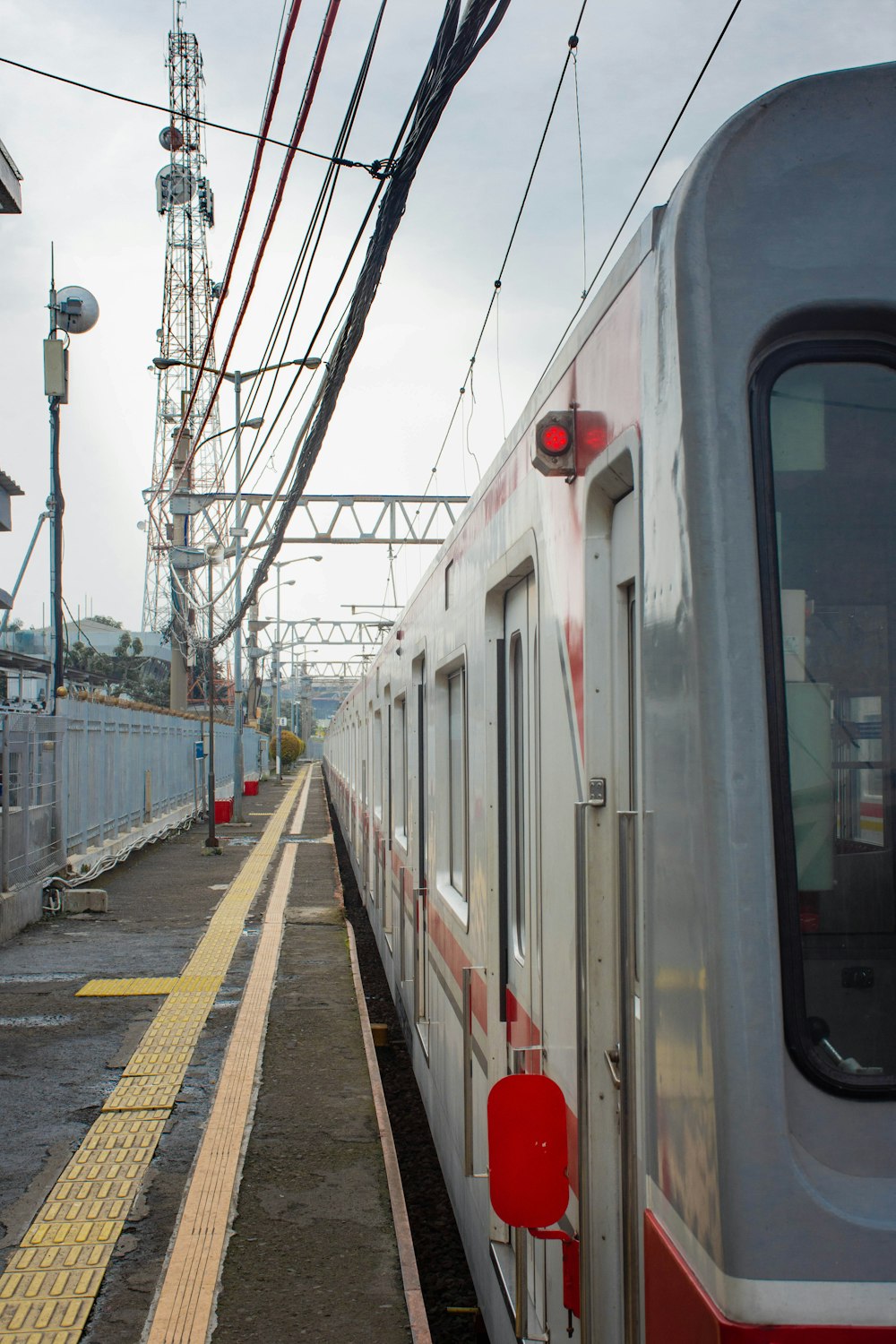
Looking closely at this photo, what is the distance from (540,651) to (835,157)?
1.29 metres

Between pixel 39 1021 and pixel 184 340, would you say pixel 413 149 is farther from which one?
pixel 184 340

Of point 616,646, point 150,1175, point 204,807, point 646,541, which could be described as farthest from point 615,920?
point 204,807

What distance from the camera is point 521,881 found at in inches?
134

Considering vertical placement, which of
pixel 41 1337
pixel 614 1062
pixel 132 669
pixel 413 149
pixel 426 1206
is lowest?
pixel 426 1206

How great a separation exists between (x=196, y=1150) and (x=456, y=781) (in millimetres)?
2119

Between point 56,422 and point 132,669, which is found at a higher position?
point 132,669

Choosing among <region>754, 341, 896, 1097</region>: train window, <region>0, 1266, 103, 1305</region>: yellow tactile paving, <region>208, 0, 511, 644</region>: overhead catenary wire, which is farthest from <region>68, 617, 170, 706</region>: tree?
<region>754, 341, 896, 1097</region>: train window

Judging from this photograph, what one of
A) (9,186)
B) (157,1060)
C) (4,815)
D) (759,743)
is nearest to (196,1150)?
(157,1060)

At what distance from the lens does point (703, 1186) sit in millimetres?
1700

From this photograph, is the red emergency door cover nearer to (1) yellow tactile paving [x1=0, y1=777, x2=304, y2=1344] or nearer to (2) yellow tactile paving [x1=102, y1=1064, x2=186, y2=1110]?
(1) yellow tactile paving [x1=0, y1=777, x2=304, y2=1344]

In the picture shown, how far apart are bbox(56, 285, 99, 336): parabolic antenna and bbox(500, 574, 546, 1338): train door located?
1415 cm

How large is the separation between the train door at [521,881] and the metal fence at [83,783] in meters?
8.56

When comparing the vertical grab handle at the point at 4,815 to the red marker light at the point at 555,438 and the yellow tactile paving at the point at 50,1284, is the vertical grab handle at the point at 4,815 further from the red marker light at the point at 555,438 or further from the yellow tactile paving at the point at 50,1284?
the red marker light at the point at 555,438

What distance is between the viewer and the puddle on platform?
8086 mm
